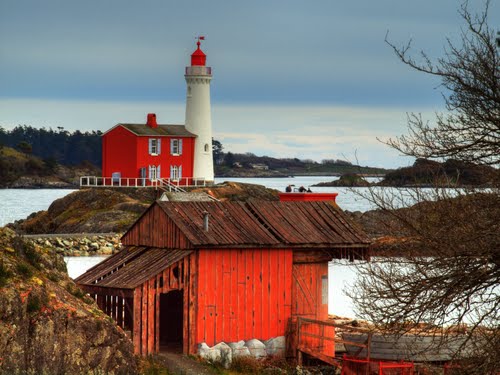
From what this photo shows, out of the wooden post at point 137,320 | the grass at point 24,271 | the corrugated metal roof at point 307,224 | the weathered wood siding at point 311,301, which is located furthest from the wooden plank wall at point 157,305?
the grass at point 24,271

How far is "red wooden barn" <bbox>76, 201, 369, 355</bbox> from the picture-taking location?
24266 mm

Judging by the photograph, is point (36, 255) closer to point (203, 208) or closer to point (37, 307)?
point (37, 307)

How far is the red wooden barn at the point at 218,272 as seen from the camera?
2427 centimetres

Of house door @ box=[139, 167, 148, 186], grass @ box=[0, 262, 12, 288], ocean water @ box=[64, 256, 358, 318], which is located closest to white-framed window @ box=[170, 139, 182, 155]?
house door @ box=[139, 167, 148, 186]

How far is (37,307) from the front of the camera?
18922mm

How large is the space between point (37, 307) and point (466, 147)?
686 cm

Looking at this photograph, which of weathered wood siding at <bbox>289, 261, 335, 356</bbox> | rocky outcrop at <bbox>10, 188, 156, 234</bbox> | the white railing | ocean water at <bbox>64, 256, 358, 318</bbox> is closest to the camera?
weathered wood siding at <bbox>289, 261, 335, 356</bbox>

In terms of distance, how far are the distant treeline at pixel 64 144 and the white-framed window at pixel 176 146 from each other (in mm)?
106244

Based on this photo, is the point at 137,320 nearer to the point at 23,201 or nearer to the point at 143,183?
the point at 143,183

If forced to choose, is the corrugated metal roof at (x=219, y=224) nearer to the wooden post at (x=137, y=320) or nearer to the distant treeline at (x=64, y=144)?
the wooden post at (x=137, y=320)

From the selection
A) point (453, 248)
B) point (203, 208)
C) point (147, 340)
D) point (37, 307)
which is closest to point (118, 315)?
Answer: point (147, 340)

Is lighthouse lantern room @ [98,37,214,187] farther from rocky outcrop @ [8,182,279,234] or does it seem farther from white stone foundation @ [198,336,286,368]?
white stone foundation @ [198,336,286,368]

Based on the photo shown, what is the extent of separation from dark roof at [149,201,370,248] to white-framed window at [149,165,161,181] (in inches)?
1869

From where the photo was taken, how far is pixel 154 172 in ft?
248
